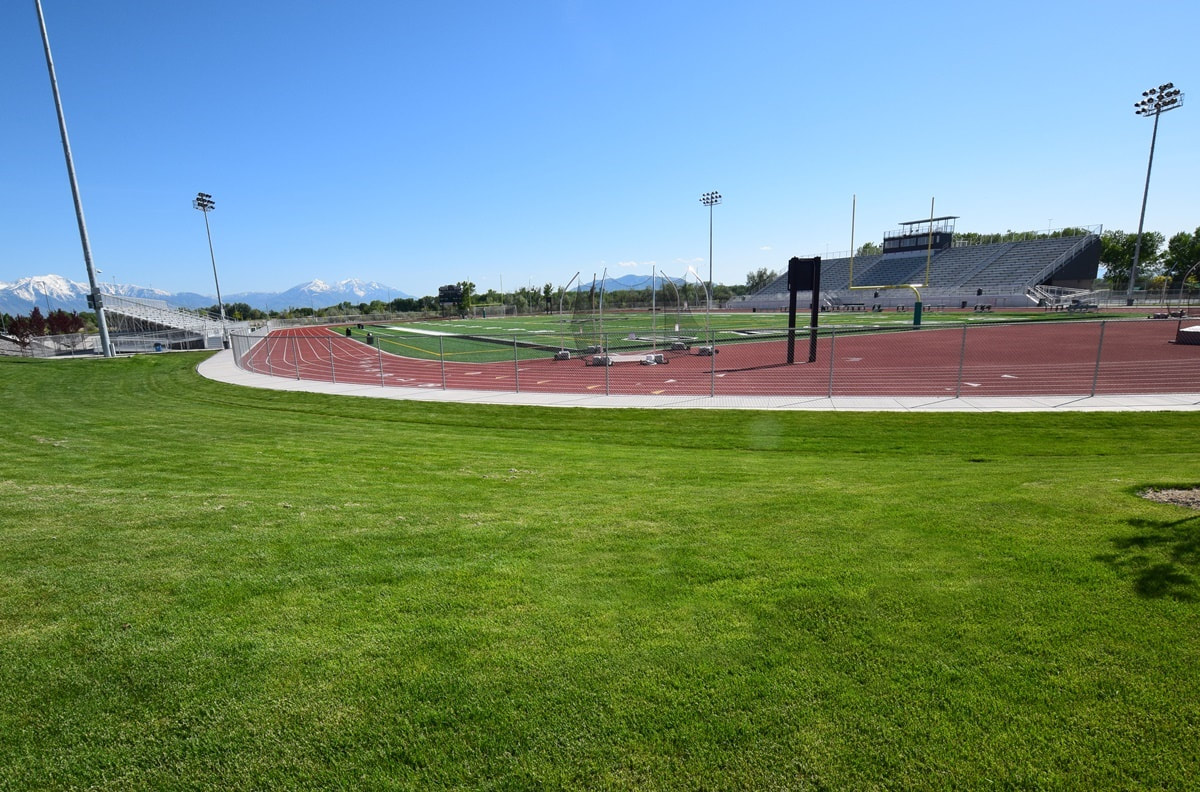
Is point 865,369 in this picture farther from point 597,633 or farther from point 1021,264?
point 1021,264

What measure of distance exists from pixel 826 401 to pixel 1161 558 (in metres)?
11.1

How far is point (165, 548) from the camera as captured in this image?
174 inches

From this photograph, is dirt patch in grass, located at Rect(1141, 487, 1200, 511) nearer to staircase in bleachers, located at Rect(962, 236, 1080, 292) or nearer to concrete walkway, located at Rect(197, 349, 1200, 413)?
concrete walkway, located at Rect(197, 349, 1200, 413)

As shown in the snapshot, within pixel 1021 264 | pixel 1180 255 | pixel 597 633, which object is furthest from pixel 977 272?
pixel 597 633

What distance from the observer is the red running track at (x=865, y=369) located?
17000 millimetres

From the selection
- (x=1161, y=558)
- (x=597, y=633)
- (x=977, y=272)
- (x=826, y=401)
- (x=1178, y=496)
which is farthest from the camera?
(x=977, y=272)

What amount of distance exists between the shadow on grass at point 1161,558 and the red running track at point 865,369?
30.3 feet

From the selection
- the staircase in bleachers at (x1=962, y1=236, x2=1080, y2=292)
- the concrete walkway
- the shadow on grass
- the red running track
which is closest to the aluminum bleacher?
the staircase in bleachers at (x1=962, y1=236, x2=1080, y2=292)

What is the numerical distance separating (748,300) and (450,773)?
352 feet

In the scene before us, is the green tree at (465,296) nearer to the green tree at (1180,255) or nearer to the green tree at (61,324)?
the green tree at (61,324)

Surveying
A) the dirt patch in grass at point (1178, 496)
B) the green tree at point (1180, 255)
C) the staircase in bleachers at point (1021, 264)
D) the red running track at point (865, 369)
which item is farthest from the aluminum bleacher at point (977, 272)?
the dirt patch in grass at point (1178, 496)

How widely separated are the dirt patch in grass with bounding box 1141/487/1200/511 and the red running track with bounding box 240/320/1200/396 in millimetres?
7929

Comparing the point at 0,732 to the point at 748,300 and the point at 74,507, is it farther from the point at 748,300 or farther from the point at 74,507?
the point at 748,300

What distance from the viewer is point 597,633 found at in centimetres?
334
